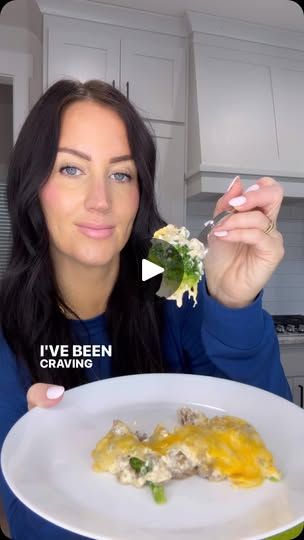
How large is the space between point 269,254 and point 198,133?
1469 mm

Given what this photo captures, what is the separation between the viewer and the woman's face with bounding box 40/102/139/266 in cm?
71

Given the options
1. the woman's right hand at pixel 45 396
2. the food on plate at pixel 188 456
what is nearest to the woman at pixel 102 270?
the woman's right hand at pixel 45 396

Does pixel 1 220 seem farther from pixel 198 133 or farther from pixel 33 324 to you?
pixel 33 324

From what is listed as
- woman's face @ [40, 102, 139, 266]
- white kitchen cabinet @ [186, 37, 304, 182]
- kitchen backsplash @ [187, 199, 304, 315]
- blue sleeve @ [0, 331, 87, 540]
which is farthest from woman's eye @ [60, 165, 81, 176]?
kitchen backsplash @ [187, 199, 304, 315]

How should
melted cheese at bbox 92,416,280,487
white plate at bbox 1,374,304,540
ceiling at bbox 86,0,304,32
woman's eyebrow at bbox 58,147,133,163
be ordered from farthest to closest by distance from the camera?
ceiling at bbox 86,0,304,32
woman's eyebrow at bbox 58,147,133,163
melted cheese at bbox 92,416,280,487
white plate at bbox 1,374,304,540

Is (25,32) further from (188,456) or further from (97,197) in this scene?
(188,456)

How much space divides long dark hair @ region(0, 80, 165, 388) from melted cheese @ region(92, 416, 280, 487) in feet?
0.85

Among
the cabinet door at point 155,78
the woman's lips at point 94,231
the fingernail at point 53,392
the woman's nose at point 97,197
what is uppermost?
the cabinet door at point 155,78

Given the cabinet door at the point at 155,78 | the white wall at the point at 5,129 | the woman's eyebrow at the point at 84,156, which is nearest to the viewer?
the woman's eyebrow at the point at 84,156

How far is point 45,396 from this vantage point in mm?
545

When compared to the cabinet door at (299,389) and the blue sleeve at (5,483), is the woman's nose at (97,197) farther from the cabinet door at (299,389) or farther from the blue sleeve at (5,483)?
the cabinet door at (299,389)

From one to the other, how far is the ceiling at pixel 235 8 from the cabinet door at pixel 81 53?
127 mm

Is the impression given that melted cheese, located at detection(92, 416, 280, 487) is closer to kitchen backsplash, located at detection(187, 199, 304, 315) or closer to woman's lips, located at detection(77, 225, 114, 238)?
woman's lips, located at detection(77, 225, 114, 238)

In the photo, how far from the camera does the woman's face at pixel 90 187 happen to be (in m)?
0.71
